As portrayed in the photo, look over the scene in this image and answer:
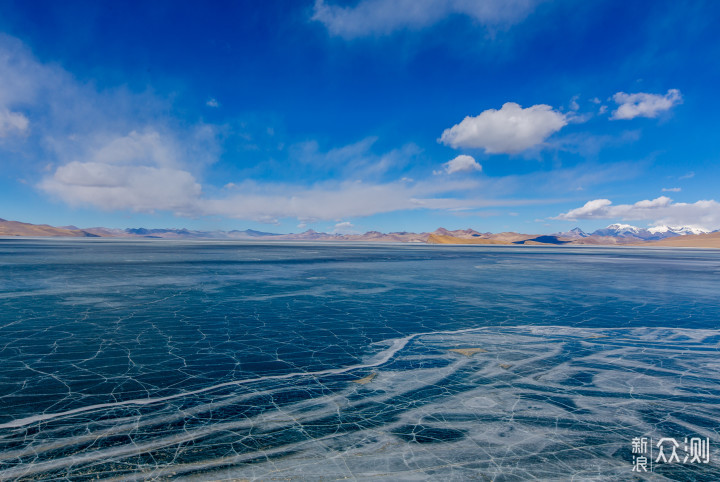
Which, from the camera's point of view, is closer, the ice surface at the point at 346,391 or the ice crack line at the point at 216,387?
the ice surface at the point at 346,391

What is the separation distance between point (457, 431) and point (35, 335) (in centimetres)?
1027

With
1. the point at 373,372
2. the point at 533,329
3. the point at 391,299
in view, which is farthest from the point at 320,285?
the point at 373,372

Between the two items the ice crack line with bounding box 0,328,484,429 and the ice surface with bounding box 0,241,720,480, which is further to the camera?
the ice crack line with bounding box 0,328,484,429

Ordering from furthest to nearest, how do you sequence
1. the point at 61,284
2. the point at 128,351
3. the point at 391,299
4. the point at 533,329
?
the point at 61,284 < the point at 391,299 < the point at 533,329 < the point at 128,351

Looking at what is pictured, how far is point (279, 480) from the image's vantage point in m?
4.04

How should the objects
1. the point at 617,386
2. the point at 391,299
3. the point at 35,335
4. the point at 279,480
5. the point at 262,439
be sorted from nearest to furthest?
the point at 279,480 → the point at 262,439 → the point at 617,386 → the point at 35,335 → the point at 391,299

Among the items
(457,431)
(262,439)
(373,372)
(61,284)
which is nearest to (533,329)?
(373,372)

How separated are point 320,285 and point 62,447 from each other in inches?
625

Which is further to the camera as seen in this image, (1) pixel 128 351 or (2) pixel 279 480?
(1) pixel 128 351

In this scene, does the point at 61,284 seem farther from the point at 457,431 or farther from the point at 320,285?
the point at 457,431

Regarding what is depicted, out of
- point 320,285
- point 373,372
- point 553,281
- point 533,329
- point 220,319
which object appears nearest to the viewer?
point 373,372

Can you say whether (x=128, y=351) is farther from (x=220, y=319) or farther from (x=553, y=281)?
(x=553, y=281)

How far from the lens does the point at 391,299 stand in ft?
52.7

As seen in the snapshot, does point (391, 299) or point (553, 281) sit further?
point (553, 281)
